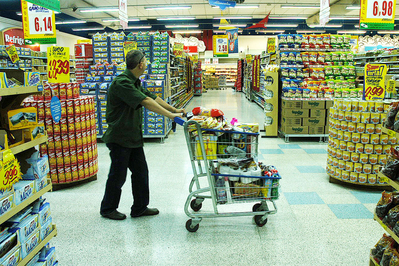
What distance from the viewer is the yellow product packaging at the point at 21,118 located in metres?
1.69

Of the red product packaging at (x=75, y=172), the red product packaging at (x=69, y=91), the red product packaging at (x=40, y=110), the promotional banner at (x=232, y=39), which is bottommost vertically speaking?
the red product packaging at (x=75, y=172)

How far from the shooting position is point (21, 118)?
175 centimetres

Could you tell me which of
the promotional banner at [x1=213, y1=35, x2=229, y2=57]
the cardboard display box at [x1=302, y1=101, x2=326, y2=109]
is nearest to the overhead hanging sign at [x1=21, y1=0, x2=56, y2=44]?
the cardboard display box at [x1=302, y1=101, x2=326, y2=109]

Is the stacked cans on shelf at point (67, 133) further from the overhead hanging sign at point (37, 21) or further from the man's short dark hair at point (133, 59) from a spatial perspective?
the overhead hanging sign at point (37, 21)

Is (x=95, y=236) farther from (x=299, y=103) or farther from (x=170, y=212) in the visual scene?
(x=299, y=103)

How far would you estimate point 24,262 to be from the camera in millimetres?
1644

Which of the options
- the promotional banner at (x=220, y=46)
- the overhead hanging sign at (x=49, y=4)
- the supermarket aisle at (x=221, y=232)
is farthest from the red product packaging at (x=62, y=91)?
the promotional banner at (x=220, y=46)

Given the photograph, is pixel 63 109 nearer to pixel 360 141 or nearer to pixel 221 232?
pixel 221 232

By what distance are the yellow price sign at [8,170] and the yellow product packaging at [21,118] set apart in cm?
23

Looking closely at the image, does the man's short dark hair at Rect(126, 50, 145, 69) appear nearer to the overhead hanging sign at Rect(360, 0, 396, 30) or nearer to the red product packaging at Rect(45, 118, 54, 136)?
the red product packaging at Rect(45, 118, 54, 136)

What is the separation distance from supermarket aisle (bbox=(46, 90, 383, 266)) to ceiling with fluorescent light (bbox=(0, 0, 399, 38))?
15029mm

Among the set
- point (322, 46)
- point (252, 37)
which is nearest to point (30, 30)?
point (322, 46)

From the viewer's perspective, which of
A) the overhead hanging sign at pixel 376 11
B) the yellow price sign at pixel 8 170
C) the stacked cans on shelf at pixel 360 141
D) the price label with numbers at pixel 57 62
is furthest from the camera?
the overhead hanging sign at pixel 376 11

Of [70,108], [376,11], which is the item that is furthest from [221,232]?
[376,11]
